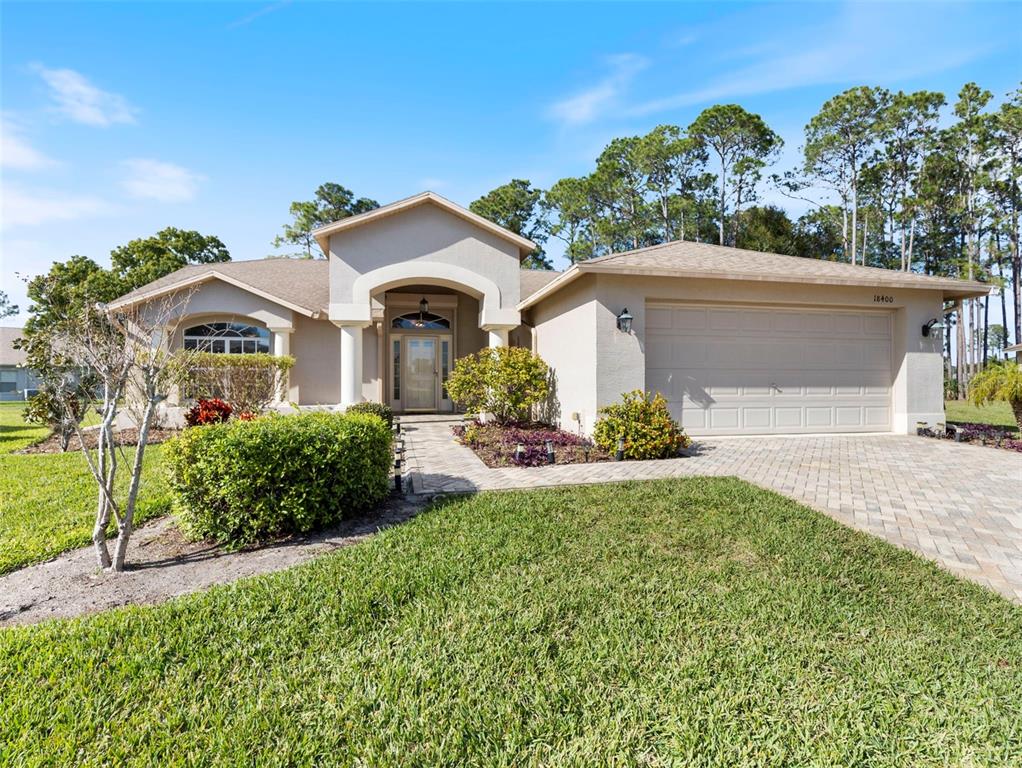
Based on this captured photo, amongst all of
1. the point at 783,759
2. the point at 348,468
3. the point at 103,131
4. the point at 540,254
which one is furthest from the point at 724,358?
the point at 540,254

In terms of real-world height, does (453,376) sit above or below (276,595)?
above

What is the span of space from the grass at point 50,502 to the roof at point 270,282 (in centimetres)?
582

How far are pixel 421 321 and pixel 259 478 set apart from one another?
11.8 meters

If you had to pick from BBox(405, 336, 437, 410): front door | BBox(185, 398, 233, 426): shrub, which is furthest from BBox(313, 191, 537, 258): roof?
BBox(185, 398, 233, 426): shrub

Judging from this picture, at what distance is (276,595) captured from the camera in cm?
348

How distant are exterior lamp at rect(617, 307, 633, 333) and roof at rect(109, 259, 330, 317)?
9.45 metres

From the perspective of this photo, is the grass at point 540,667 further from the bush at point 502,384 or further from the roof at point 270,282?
the roof at point 270,282

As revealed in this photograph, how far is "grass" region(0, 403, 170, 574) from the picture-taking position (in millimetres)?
4547

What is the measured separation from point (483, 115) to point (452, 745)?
1439cm

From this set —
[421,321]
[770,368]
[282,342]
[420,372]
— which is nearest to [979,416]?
[770,368]

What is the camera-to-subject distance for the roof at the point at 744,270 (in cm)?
937

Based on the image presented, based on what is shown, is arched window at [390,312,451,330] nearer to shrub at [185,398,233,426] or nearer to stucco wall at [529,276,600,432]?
stucco wall at [529,276,600,432]

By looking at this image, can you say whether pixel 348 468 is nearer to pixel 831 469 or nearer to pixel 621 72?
pixel 831 469

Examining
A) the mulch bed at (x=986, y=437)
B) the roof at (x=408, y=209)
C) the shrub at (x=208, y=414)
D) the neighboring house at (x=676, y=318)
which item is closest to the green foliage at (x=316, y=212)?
the neighboring house at (x=676, y=318)
